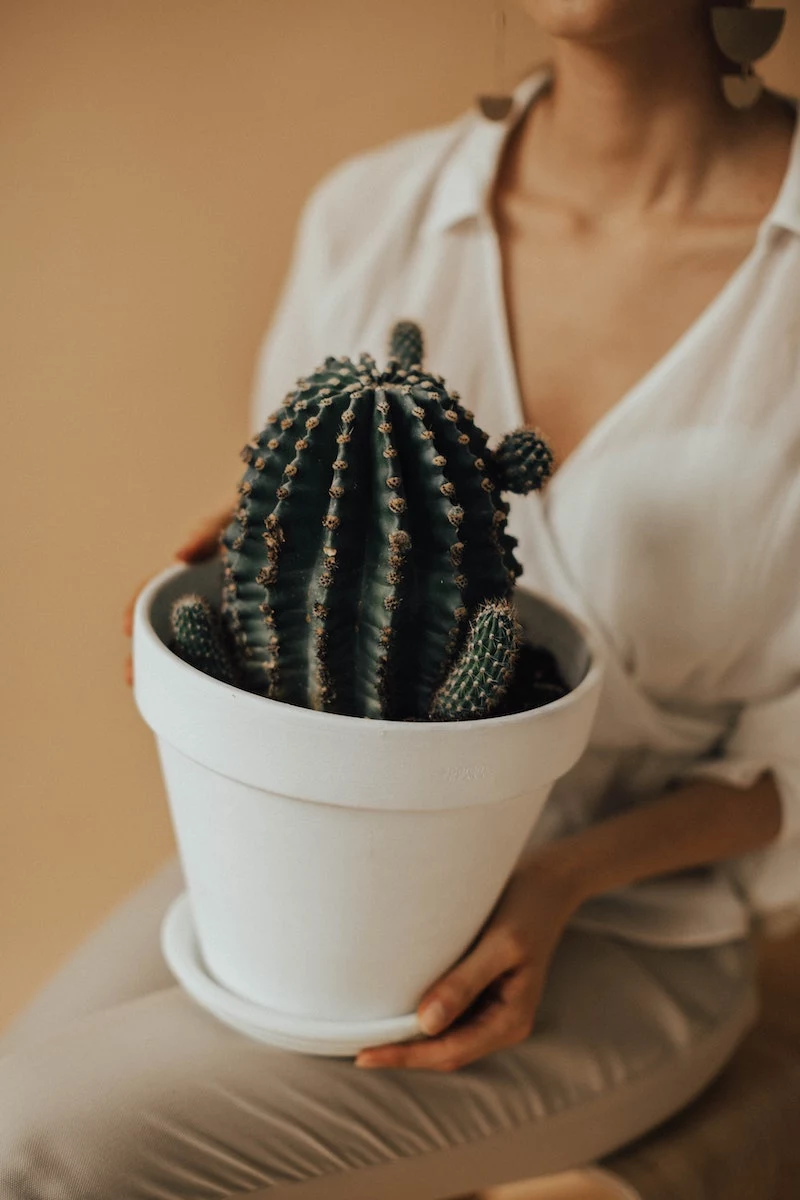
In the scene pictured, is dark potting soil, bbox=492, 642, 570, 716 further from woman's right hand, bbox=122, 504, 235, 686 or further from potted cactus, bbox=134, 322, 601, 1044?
woman's right hand, bbox=122, 504, 235, 686

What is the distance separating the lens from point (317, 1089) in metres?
0.61

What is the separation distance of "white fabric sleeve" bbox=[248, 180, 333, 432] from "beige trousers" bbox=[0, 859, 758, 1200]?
0.46m

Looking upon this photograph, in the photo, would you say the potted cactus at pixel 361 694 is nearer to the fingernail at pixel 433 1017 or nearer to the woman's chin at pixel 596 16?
the fingernail at pixel 433 1017

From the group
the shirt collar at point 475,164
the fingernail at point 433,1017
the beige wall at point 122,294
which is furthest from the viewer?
the beige wall at point 122,294

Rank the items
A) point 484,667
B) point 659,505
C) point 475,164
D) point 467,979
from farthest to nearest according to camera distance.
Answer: point 475,164, point 659,505, point 467,979, point 484,667

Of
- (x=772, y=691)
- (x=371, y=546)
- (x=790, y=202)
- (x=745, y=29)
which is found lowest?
(x=772, y=691)

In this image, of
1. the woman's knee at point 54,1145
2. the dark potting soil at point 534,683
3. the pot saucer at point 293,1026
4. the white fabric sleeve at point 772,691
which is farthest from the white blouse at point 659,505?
the woman's knee at point 54,1145

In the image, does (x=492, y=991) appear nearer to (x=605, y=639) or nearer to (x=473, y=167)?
(x=605, y=639)

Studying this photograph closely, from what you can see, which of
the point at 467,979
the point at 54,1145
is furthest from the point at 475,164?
the point at 54,1145

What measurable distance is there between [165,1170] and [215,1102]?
42 millimetres

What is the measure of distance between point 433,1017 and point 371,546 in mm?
280

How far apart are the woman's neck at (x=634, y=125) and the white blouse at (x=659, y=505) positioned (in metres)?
0.06

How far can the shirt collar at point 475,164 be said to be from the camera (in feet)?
2.65

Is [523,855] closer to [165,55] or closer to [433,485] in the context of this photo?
[433,485]
